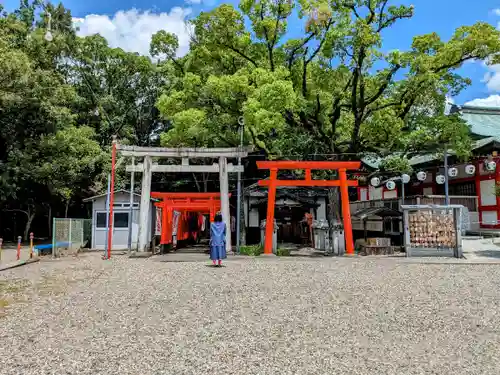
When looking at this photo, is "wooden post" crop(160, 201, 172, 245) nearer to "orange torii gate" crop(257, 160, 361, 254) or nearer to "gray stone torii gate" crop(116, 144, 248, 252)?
"gray stone torii gate" crop(116, 144, 248, 252)

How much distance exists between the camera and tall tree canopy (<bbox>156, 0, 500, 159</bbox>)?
56.0 ft

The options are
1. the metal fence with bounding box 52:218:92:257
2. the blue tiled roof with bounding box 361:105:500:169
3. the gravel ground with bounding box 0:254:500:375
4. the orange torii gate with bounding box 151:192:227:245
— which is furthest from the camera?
the blue tiled roof with bounding box 361:105:500:169

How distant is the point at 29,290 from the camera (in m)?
9.04

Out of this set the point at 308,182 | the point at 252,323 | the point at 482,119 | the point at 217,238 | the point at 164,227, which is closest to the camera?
the point at 252,323

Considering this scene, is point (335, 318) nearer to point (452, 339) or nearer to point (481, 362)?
point (452, 339)

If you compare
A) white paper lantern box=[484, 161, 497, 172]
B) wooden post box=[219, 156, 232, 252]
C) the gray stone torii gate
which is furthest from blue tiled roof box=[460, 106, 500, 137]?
wooden post box=[219, 156, 232, 252]

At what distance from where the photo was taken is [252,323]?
6031 millimetres

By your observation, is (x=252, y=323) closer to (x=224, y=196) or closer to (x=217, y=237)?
(x=217, y=237)

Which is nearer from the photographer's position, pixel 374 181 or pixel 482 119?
pixel 374 181

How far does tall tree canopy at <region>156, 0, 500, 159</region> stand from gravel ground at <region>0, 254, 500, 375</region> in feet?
28.5

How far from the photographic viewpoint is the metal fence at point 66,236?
53.7ft

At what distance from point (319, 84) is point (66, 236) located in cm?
1217

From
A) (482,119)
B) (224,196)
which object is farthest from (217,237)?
(482,119)

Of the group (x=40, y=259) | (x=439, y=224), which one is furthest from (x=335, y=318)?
(x=40, y=259)
